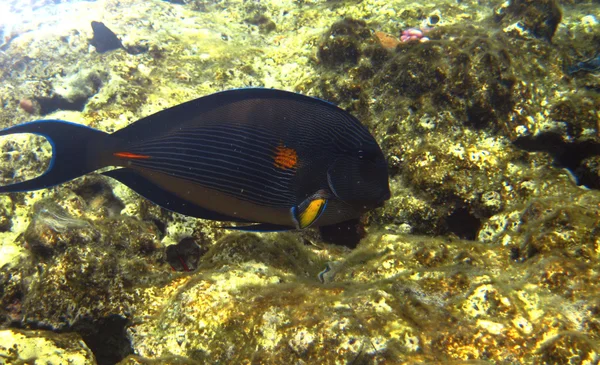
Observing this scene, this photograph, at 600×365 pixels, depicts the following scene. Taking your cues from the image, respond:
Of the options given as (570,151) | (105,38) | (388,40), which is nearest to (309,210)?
(570,151)

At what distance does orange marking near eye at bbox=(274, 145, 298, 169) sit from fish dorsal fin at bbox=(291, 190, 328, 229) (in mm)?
184

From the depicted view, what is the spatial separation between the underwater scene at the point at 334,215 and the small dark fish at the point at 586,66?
0.08ft

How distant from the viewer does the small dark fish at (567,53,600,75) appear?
146 inches

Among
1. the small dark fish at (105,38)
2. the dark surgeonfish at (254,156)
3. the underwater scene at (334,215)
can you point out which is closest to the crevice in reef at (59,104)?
the underwater scene at (334,215)

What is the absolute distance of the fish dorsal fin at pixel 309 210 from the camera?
1.50 metres

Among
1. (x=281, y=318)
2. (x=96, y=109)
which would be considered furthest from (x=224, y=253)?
(x=96, y=109)

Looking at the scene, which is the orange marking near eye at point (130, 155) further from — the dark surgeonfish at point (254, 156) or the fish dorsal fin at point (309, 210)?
the fish dorsal fin at point (309, 210)

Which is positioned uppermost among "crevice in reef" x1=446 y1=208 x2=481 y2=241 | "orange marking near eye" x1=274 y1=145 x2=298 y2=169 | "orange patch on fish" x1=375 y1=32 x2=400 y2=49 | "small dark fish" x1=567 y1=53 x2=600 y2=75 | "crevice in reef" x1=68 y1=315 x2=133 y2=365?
"small dark fish" x1=567 y1=53 x2=600 y2=75

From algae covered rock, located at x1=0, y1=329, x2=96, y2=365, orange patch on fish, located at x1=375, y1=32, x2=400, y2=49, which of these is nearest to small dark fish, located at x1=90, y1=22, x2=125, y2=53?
orange patch on fish, located at x1=375, y1=32, x2=400, y2=49

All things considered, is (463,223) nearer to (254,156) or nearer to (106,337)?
(254,156)

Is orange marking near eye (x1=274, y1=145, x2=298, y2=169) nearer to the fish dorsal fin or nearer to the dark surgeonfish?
the dark surgeonfish

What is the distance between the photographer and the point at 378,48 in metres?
3.77

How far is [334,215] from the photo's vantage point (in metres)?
1.61

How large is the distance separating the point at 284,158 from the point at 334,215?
0.37 metres
